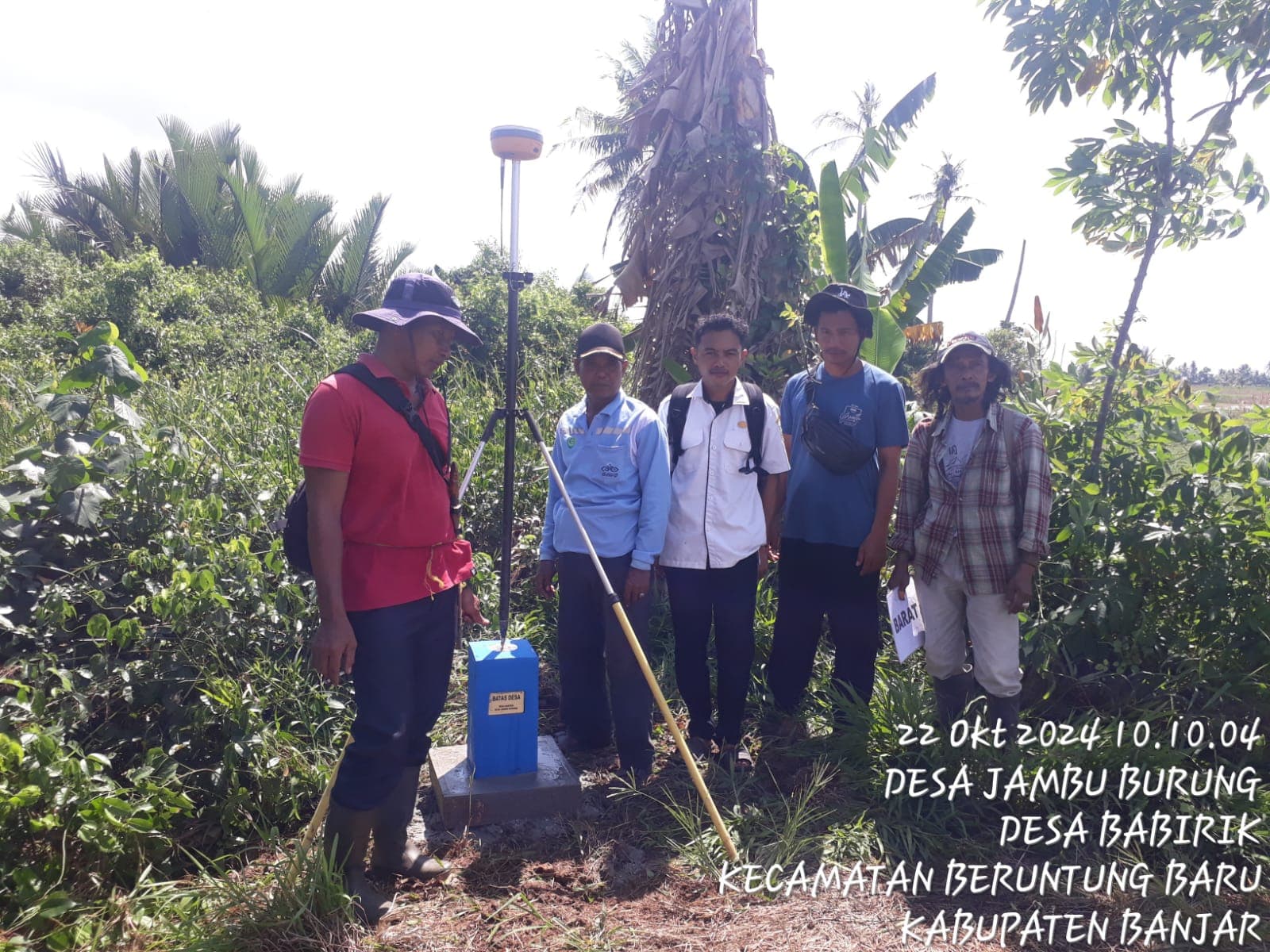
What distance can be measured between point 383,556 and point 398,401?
47 cm

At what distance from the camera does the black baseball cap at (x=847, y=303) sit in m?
3.63

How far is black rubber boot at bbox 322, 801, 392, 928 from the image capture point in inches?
101

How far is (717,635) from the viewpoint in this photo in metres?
3.75

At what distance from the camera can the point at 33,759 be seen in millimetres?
2572

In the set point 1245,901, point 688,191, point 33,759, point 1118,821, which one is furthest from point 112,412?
point 1245,901

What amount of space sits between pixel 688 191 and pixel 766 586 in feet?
9.09

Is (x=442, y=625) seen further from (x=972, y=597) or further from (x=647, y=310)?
(x=647, y=310)

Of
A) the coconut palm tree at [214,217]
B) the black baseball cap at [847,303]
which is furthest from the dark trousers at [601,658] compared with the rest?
the coconut palm tree at [214,217]

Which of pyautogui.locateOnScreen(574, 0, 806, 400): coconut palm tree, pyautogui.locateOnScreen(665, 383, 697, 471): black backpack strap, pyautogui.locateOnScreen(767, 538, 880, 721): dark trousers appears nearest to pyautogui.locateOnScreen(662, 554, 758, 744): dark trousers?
pyautogui.locateOnScreen(767, 538, 880, 721): dark trousers

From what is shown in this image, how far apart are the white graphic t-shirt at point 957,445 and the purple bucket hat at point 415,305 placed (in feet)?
6.60

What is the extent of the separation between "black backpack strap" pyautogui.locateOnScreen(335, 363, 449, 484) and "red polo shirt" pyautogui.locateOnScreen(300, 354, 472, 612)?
0.02 metres

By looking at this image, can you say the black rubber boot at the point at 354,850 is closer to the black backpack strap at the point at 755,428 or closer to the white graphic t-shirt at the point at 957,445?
the black backpack strap at the point at 755,428

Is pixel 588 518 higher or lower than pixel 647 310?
lower

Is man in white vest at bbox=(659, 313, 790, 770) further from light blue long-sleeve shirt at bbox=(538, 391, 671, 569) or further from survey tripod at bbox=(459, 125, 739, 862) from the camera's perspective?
survey tripod at bbox=(459, 125, 739, 862)
